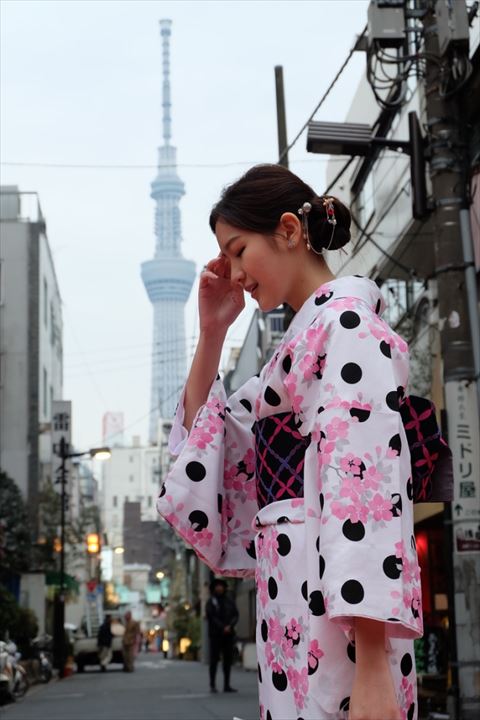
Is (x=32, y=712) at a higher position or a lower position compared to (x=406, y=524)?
lower

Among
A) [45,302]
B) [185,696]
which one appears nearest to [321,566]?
[185,696]

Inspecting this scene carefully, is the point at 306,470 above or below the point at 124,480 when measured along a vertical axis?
below

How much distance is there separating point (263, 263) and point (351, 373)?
455 millimetres

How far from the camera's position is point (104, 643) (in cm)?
3112

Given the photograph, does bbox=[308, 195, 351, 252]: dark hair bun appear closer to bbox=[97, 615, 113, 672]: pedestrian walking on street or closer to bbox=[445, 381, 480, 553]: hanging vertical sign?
bbox=[445, 381, 480, 553]: hanging vertical sign

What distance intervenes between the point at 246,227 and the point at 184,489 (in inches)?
27.2

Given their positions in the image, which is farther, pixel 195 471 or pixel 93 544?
pixel 93 544

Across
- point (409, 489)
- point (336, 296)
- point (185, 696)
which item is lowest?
point (185, 696)

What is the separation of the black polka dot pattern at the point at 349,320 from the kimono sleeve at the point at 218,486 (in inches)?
24.8

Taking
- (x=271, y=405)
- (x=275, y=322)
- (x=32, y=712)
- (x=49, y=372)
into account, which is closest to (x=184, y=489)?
(x=271, y=405)

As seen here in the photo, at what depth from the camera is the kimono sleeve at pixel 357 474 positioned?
230cm

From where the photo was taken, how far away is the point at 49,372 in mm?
43031

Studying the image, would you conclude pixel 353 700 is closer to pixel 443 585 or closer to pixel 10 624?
pixel 443 585

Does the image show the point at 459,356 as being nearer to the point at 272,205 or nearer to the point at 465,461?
the point at 465,461
